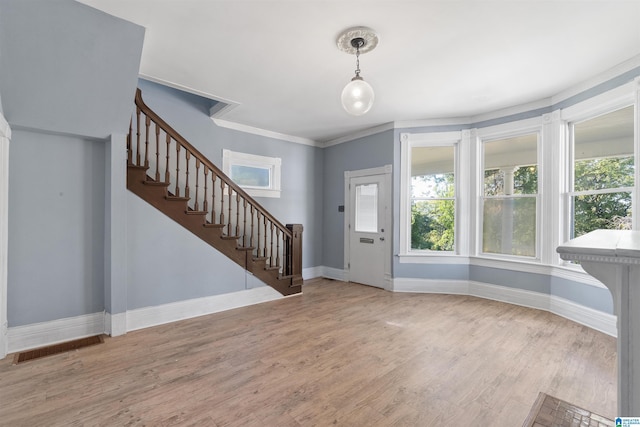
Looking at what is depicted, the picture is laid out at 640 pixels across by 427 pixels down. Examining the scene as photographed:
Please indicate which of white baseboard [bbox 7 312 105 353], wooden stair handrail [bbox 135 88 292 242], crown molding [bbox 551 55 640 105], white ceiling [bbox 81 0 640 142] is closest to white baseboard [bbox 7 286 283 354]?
white baseboard [bbox 7 312 105 353]

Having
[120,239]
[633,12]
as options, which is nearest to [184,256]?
[120,239]

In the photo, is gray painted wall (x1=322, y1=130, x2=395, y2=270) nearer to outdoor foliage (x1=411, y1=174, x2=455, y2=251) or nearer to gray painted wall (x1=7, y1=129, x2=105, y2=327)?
outdoor foliage (x1=411, y1=174, x2=455, y2=251)

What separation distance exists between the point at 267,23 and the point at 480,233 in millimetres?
4052

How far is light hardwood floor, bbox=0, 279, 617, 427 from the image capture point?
182 cm

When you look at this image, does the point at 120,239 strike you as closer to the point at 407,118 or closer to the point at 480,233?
the point at 407,118

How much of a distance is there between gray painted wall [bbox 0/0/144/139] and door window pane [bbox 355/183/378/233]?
3713 millimetres

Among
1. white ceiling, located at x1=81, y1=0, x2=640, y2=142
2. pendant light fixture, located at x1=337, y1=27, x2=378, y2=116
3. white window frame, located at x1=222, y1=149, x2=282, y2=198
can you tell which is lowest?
white window frame, located at x1=222, y1=149, x2=282, y2=198

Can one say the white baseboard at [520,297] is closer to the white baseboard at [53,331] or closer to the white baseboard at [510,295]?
the white baseboard at [510,295]

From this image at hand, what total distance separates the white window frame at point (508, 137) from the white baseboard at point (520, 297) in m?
0.47

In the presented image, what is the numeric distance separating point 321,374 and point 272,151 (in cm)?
396

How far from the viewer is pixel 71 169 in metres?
2.91

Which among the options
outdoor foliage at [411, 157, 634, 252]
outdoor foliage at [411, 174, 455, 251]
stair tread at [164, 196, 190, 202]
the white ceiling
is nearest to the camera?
the white ceiling

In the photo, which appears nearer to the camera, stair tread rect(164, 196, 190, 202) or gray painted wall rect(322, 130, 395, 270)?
stair tread rect(164, 196, 190, 202)

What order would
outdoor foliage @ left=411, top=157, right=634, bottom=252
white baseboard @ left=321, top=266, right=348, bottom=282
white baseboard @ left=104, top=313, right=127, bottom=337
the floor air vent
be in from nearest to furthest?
1. the floor air vent
2. white baseboard @ left=104, top=313, right=127, bottom=337
3. outdoor foliage @ left=411, top=157, right=634, bottom=252
4. white baseboard @ left=321, top=266, right=348, bottom=282
